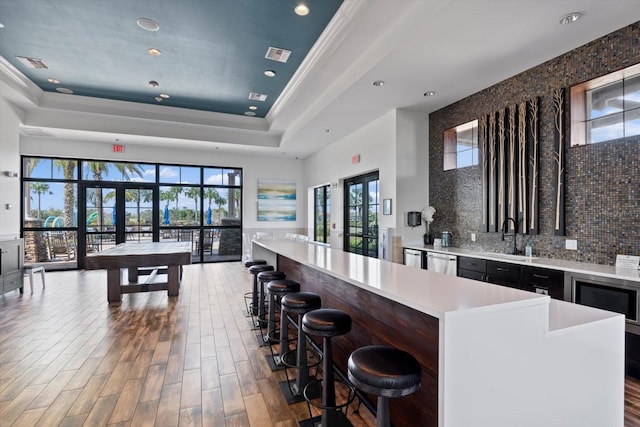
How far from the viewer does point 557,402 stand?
1526 millimetres

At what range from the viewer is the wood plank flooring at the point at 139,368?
7.07ft

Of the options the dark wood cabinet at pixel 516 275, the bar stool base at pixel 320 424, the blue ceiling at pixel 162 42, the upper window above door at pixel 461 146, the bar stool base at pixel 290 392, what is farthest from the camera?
the upper window above door at pixel 461 146

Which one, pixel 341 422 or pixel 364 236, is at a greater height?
pixel 364 236

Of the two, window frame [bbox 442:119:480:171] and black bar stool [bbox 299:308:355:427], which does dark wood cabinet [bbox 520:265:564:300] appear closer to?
window frame [bbox 442:119:480:171]

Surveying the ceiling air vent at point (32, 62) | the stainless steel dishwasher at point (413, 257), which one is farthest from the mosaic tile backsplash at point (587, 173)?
the ceiling air vent at point (32, 62)

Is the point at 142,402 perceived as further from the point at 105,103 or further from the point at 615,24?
the point at 105,103

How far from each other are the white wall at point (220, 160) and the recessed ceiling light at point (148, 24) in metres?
4.75

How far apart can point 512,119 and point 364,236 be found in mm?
3294

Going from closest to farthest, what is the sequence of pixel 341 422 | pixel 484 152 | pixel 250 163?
pixel 341 422
pixel 484 152
pixel 250 163

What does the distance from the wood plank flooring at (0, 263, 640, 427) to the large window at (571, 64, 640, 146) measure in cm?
229

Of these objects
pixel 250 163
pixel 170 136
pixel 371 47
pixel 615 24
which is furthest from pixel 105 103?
pixel 615 24

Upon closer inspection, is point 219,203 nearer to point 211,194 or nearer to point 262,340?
point 211,194

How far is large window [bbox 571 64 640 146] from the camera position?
10.0 ft

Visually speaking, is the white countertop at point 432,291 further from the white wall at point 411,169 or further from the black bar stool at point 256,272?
the white wall at point 411,169
